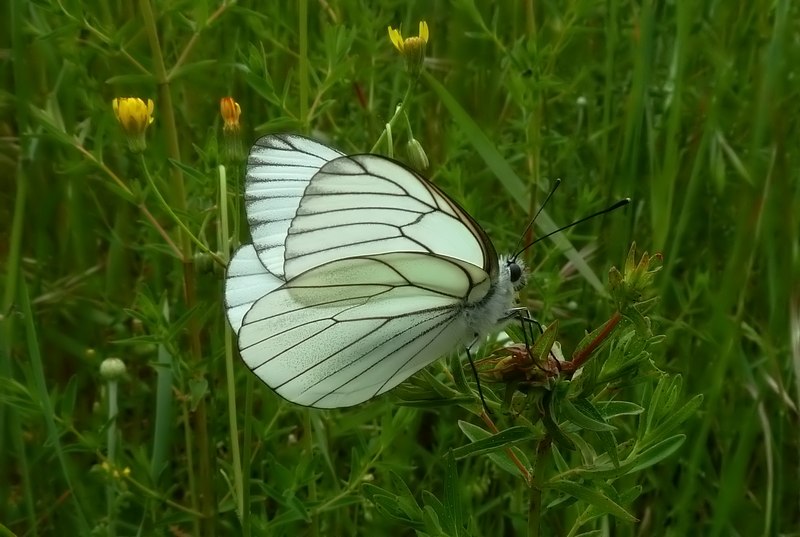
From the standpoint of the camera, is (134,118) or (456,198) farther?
(456,198)

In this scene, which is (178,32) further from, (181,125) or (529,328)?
(529,328)

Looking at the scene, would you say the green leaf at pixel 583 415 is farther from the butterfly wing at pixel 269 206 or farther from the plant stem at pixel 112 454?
the plant stem at pixel 112 454

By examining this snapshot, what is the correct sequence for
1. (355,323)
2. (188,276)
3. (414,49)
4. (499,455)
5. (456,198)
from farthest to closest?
(456,198), (188,276), (414,49), (355,323), (499,455)

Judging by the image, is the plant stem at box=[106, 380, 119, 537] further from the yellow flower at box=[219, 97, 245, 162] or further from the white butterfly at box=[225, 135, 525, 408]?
the yellow flower at box=[219, 97, 245, 162]

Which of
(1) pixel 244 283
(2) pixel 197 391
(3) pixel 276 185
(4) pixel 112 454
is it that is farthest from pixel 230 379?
(4) pixel 112 454

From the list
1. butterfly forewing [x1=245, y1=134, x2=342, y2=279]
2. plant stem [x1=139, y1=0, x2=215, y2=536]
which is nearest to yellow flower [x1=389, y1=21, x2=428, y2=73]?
butterfly forewing [x1=245, y1=134, x2=342, y2=279]

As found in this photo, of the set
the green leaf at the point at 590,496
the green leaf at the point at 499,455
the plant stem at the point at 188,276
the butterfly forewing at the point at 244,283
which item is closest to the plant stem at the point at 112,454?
the plant stem at the point at 188,276

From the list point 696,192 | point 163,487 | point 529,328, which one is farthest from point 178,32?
point 529,328

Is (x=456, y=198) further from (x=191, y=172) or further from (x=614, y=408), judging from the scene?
(x=614, y=408)
